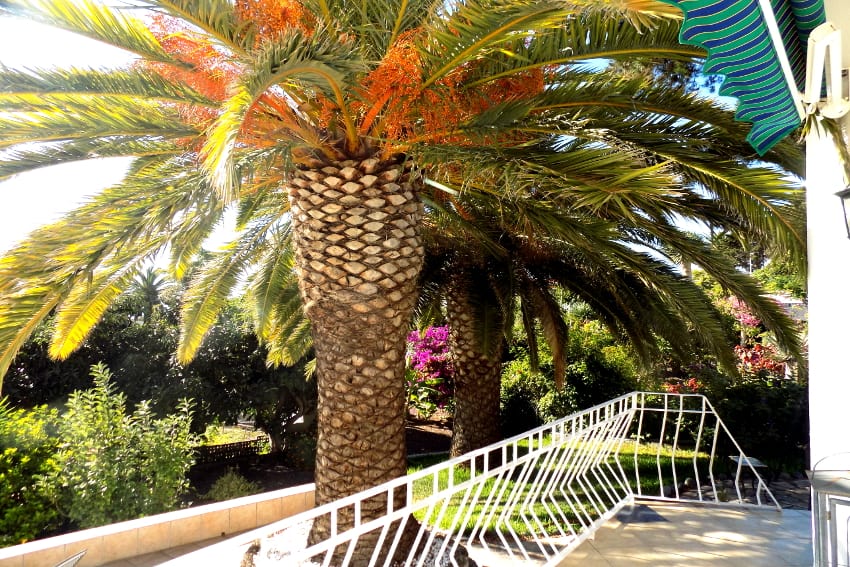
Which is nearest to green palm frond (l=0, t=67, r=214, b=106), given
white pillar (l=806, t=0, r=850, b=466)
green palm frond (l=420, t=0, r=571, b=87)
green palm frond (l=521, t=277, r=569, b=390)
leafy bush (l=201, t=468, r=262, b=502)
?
green palm frond (l=420, t=0, r=571, b=87)

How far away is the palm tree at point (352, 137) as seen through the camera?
3.75m

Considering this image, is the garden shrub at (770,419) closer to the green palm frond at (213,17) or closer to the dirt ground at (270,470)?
the dirt ground at (270,470)

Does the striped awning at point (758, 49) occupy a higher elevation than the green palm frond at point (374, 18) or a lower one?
lower

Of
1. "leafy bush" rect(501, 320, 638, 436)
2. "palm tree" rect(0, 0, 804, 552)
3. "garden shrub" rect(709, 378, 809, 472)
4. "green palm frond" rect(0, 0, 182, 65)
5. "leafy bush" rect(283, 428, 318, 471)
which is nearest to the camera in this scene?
"green palm frond" rect(0, 0, 182, 65)

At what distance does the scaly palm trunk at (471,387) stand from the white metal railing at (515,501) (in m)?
0.72

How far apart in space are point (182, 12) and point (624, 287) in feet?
19.8

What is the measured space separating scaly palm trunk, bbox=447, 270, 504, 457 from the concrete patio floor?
3.11 metres

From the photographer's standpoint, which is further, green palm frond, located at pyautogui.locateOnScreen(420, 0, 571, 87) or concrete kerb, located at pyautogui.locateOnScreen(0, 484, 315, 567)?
concrete kerb, located at pyautogui.locateOnScreen(0, 484, 315, 567)

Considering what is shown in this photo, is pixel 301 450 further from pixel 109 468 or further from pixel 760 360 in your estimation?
pixel 760 360

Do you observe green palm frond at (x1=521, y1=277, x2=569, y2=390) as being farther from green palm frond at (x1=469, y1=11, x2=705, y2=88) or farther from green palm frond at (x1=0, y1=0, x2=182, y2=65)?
green palm frond at (x1=0, y1=0, x2=182, y2=65)

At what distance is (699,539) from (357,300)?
12.7ft

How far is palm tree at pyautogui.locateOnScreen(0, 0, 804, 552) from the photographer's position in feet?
12.3

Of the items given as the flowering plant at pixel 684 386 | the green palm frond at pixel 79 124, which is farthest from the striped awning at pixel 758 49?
the flowering plant at pixel 684 386

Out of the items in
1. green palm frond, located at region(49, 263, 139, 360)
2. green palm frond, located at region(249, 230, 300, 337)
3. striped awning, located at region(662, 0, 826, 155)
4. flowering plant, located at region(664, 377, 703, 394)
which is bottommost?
flowering plant, located at region(664, 377, 703, 394)
